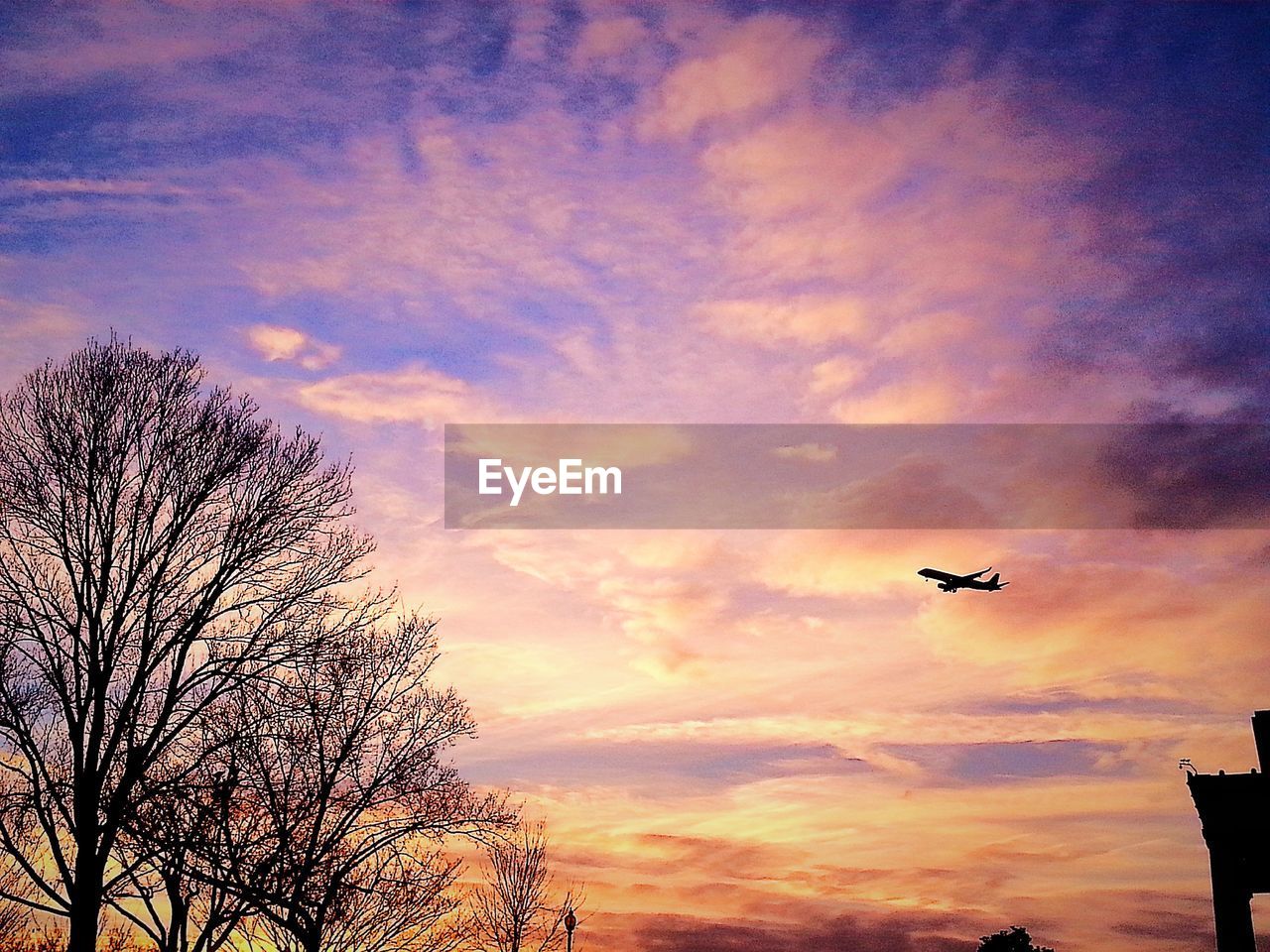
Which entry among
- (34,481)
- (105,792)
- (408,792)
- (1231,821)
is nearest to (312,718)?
(408,792)

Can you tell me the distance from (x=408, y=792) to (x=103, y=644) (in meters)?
10.3

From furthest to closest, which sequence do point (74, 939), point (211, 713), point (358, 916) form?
point (358, 916) < point (211, 713) < point (74, 939)

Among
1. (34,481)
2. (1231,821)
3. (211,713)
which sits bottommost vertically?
(1231,821)

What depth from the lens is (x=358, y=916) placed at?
3531cm

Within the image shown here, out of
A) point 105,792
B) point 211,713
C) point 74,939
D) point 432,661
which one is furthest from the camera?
point 432,661

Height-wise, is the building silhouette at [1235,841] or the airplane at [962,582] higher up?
the airplane at [962,582]

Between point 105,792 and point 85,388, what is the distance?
8.15 m

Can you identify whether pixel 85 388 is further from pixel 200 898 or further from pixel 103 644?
pixel 200 898

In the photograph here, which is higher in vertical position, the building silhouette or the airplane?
the airplane

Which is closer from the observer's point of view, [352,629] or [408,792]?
[352,629]

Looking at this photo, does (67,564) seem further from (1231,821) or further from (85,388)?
(1231,821)

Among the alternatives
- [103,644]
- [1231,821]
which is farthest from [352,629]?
[1231,821]

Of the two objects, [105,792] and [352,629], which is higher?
[352,629]

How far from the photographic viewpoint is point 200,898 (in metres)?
28.6
